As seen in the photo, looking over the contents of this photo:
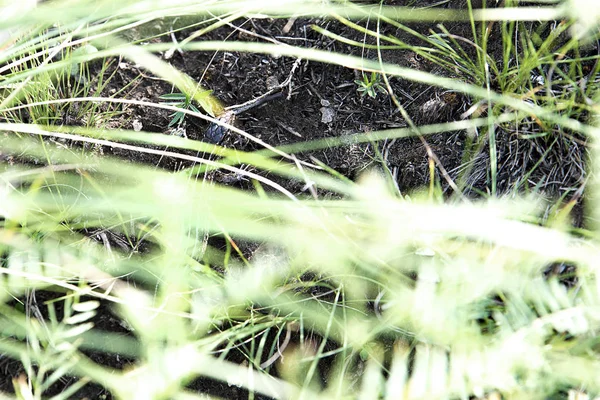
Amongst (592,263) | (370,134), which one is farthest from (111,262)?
(592,263)

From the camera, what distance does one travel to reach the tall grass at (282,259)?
3.30 ft

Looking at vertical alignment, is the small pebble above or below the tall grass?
above

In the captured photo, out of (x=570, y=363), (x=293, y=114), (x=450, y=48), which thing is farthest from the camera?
(x=293, y=114)

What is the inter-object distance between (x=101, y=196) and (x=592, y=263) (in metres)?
1.06

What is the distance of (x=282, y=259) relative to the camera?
1206mm

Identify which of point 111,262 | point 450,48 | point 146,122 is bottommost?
point 111,262

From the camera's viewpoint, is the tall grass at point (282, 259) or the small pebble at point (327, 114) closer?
the tall grass at point (282, 259)

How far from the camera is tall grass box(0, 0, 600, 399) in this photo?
1.01 m

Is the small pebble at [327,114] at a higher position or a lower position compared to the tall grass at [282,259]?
higher

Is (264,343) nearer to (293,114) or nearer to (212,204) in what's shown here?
(212,204)

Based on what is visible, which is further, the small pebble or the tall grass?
the small pebble

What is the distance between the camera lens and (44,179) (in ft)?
3.98

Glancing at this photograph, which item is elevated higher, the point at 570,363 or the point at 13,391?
the point at 570,363

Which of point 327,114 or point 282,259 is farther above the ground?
point 327,114
